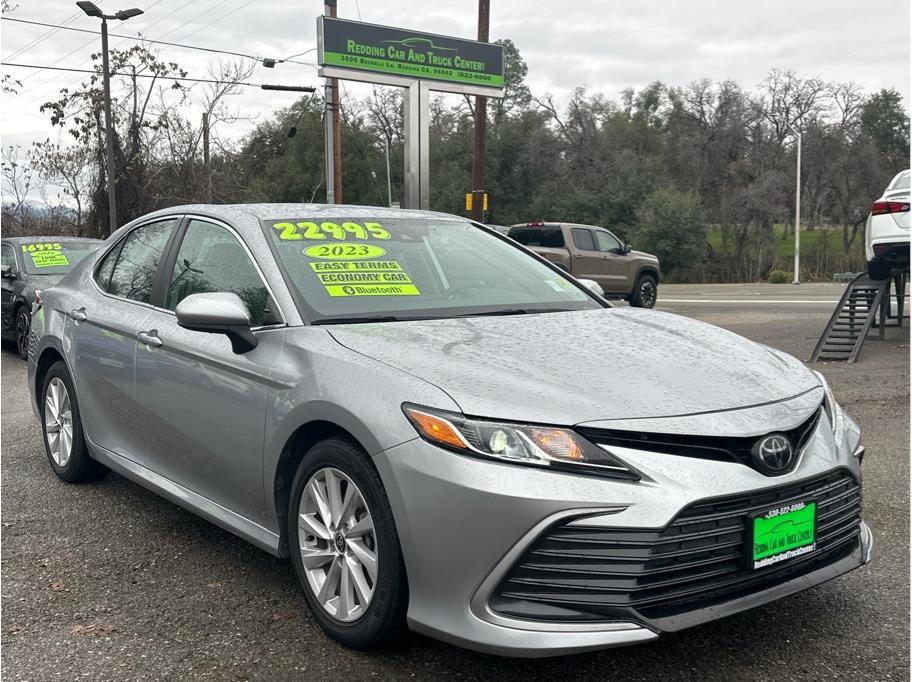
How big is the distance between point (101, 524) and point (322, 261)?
1.90 m

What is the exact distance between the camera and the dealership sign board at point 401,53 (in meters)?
17.6

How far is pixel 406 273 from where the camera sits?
3887mm

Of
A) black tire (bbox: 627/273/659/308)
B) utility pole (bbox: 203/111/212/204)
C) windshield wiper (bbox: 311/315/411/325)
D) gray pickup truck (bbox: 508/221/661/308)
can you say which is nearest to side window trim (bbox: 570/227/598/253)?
gray pickup truck (bbox: 508/221/661/308)

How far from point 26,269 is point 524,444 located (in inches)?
425

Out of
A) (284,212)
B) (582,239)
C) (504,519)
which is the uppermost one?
(284,212)

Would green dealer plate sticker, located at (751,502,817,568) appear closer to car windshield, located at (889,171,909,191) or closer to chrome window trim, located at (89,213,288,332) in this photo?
chrome window trim, located at (89,213,288,332)

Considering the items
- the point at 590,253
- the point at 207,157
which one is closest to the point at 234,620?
the point at 590,253

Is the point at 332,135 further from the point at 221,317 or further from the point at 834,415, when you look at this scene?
the point at 834,415

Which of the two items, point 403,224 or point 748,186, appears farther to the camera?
point 748,186

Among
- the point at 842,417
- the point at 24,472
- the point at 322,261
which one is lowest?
the point at 24,472

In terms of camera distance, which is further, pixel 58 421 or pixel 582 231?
pixel 582 231

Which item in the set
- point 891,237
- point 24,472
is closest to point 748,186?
point 891,237

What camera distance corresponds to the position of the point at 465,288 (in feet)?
13.0

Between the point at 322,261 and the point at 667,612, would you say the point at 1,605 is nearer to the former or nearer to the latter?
the point at 322,261
